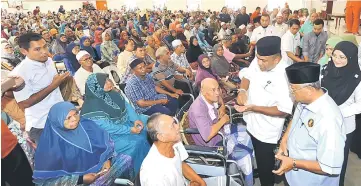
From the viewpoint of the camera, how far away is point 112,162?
230cm

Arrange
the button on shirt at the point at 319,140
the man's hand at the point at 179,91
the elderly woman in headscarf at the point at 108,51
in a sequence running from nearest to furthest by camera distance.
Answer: the button on shirt at the point at 319,140
the man's hand at the point at 179,91
the elderly woman in headscarf at the point at 108,51

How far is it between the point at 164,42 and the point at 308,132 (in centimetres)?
529

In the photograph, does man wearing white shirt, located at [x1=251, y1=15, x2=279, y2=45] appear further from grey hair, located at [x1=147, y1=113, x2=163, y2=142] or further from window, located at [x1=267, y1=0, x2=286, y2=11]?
window, located at [x1=267, y1=0, x2=286, y2=11]

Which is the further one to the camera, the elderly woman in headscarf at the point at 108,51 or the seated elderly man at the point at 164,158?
the elderly woman in headscarf at the point at 108,51

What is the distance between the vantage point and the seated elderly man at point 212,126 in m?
2.26

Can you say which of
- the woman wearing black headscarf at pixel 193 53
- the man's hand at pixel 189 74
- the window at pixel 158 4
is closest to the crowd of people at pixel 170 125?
the man's hand at pixel 189 74

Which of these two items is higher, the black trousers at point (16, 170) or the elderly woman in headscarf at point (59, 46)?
the elderly woman in headscarf at point (59, 46)

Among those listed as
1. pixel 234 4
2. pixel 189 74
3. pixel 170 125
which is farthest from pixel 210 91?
pixel 234 4

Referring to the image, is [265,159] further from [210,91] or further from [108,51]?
[108,51]

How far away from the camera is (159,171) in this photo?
1626 millimetres

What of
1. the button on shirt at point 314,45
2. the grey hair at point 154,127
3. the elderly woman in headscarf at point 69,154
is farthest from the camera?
the button on shirt at point 314,45

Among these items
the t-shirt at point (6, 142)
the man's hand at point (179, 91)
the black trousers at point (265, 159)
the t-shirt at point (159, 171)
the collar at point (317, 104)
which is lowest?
the black trousers at point (265, 159)

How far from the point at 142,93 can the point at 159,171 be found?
5.24ft

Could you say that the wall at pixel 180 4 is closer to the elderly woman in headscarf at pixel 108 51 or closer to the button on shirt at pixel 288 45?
the button on shirt at pixel 288 45
